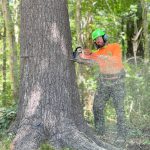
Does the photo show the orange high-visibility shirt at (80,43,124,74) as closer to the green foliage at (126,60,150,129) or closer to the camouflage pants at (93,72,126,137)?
the camouflage pants at (93,72,126,137)

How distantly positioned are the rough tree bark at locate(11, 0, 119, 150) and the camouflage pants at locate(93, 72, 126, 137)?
3.68ft

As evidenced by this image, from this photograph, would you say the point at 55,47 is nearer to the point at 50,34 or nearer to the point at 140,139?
the point at 50,34

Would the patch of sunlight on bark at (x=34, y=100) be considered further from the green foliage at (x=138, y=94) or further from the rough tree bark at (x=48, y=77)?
the green foliage at (x=138, y=94)

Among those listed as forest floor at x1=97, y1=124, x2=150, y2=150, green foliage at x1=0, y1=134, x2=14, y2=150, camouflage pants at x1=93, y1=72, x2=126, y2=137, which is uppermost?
camouflage pants at x1=93, y1=72, x2=126, y2=137

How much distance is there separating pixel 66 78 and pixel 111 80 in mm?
1384

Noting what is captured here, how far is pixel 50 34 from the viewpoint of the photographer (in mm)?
6395

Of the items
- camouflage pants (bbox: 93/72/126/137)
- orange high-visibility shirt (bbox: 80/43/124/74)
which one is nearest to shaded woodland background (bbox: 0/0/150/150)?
camouflage pants (bbox: 93/72/126/137)

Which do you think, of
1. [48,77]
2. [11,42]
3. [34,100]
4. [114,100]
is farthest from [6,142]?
[11,42]

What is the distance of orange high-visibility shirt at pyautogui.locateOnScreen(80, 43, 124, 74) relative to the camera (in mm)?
7387

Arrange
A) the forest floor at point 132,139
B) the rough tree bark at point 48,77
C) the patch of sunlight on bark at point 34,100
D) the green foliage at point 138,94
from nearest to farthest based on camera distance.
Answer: the rough tree bark at point 48,77 < the patch of sunlight on bark at point 34,100 < the forest floor at point 132,139 < the green foliage at point 138,94

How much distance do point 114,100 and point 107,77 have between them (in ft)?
1.55

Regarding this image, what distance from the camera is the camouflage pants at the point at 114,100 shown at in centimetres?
761

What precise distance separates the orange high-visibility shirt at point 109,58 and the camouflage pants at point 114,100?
22cm

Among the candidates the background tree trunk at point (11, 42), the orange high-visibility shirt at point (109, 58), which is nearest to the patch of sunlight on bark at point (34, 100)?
the orange high-visibility shirt at point (109, 58)
